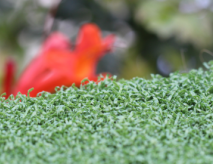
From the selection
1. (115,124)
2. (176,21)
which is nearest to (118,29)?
(176,21)

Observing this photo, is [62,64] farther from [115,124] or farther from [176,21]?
[176,21]

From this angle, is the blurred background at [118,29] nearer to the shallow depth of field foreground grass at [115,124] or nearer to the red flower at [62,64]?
→ the red flower at [62,64]

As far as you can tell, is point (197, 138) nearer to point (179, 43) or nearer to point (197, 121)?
point (197, 121)

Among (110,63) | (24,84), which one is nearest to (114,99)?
(24,84)

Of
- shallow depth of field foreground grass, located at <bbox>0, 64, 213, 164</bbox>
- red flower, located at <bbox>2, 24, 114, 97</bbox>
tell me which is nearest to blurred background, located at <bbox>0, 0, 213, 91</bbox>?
red flower, located at <bbox>2, 24, 114, 97</bbox>

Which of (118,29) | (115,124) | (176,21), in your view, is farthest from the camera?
(118,29)


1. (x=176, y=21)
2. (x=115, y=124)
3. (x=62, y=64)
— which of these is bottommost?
(x=115, y=124)
